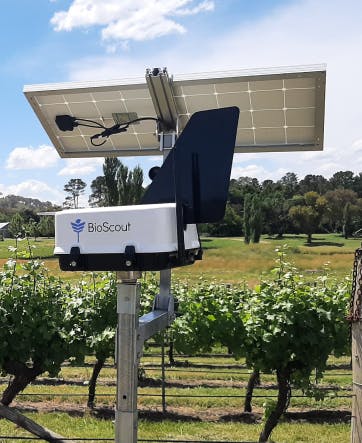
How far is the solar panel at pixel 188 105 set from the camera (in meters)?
2.79

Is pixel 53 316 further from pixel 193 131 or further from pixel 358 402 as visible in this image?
pixel 193 131

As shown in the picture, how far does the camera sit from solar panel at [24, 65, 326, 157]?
2785mm

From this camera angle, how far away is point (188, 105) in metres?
2.87

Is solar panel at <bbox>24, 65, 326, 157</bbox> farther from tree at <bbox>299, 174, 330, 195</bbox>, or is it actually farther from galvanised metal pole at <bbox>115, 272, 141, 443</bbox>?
tree at <bbox>299, 174, 330, 195</bbox>

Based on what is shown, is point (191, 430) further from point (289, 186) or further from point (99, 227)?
point (289, 186)

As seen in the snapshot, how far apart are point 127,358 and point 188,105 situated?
1416 mm

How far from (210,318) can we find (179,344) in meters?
0.75

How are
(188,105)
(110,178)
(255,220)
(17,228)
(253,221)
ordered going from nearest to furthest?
1. (188,105)
2. (17,228)
3. (110,178)
4. (253,221)
5. (255,220)

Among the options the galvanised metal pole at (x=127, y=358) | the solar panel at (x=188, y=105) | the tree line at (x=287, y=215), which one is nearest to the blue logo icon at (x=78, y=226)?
the galvanised metal pole at (x=127, y=358)

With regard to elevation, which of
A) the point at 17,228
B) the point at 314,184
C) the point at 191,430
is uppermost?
the point at 314,184

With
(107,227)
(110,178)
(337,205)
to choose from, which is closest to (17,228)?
(107,227)

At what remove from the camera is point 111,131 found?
309 cm

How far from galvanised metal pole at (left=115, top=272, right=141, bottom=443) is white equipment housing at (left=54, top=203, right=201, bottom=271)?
0.14 metres

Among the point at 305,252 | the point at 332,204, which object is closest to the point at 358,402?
the point at 305,252
